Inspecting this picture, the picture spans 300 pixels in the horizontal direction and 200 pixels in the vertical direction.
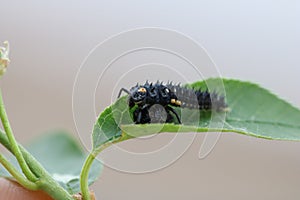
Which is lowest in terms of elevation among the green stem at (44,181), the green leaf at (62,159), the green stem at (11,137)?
the green leaf at (62,159)

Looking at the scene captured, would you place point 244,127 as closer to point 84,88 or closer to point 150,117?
point 150,117

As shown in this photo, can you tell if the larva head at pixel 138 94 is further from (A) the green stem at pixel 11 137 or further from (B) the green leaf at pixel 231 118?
(A) the green stem at pixel 11 137

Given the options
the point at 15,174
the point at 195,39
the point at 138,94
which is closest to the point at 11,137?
the point at 15,174

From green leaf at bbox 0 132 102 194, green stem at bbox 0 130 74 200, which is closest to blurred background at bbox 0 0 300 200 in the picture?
green leaf at bbox 0 132 102 194

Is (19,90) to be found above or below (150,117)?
below

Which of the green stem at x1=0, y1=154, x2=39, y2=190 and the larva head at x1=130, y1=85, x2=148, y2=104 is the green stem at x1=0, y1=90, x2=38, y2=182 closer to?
the green stem at x1=0, y1=154, x2=39, y2=190

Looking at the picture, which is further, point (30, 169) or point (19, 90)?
point (19, 90)

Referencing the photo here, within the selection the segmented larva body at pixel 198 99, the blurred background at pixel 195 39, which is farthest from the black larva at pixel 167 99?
the blurred background at pixel 195 39

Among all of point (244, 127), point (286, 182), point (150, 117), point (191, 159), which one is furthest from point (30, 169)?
point (286, 182)
